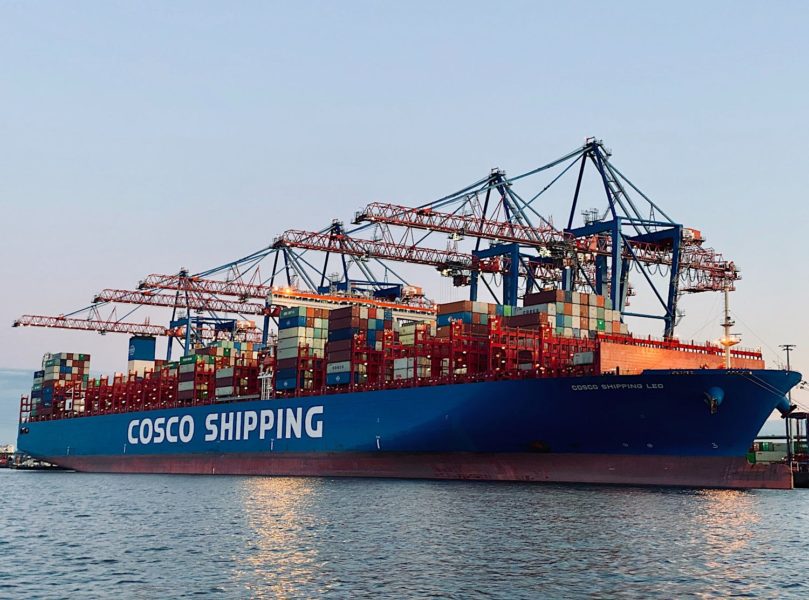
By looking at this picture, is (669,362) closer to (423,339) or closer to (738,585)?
(423,339)

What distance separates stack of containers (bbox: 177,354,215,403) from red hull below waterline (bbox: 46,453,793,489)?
7298mm

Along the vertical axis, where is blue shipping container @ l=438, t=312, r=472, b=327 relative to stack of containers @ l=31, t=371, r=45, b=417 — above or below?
above

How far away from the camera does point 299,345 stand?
65.1 metres

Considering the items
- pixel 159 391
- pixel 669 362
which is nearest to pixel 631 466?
pixel 669 362

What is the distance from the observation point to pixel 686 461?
46031 mm

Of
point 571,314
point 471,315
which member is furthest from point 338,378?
point 571,314

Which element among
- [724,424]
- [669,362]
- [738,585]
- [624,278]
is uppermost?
[624,278]

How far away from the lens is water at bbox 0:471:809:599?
21.2 m

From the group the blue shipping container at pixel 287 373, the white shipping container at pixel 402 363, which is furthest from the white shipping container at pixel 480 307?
the blue shipping container at pixel 287 373

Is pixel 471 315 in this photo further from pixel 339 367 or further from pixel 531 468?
pixel 531 468

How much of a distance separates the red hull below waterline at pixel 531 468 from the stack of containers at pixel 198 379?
23.9 feet

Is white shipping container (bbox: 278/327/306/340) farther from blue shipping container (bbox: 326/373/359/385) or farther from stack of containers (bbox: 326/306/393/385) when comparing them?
blue shipping container (bbox: 326/373/359/385)

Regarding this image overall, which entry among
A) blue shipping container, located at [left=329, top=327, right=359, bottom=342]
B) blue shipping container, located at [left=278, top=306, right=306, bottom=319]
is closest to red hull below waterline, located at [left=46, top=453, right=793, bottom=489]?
blue shipping container, located at [left=329, top=327, right=359, bottom=342]

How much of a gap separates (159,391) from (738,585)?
65767 mm
